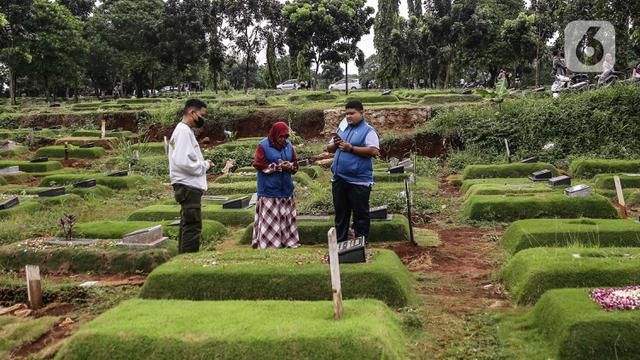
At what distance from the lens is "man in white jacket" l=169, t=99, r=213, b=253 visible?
6.34 metres

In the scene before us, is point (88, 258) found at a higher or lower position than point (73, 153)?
lower

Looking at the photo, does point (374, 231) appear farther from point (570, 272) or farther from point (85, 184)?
point (85, 184)

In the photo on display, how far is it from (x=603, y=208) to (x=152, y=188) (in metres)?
10.6

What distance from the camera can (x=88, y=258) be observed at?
7684 mm

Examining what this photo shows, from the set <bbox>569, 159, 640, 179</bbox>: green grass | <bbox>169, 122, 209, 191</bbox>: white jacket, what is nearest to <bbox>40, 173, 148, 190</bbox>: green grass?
<bbox>169, 122, 209, 191</bbox>: white jacket

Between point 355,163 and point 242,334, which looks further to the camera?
point 355,163

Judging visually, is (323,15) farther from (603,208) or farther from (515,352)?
(515,352)

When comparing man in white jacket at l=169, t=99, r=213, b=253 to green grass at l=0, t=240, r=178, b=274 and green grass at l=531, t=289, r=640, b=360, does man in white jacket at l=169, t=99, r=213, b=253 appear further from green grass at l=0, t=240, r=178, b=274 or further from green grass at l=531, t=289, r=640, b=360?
green grass at l=531, t=289, r=640, b=360

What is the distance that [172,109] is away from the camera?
85.6 feet

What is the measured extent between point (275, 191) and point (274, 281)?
193 cm

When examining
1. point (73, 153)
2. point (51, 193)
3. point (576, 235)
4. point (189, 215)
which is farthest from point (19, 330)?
point (73, 153)

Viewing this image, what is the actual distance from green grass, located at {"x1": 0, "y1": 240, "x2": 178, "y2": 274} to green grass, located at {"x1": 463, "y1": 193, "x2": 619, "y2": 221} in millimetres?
5319

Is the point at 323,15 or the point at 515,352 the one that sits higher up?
the point at 323,15

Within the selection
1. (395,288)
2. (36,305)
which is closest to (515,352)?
(395,288)
